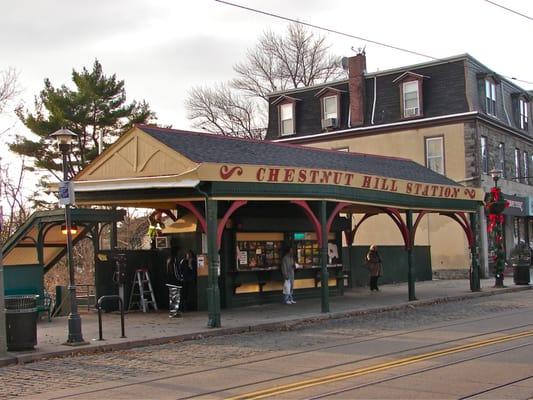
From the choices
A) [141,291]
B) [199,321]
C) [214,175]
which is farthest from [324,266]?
[141,291]

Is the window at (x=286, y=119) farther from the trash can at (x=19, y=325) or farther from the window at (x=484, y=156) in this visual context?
the trash can at (x=19, y=325)

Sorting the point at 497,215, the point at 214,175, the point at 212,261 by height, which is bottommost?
the point at 212,261

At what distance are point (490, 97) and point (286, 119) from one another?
456 inches

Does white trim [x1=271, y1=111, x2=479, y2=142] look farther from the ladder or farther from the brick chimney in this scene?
the ladder

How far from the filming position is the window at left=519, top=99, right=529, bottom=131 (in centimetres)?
4025

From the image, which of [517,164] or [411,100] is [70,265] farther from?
[517,164]

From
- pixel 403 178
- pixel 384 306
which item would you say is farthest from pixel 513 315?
pixel 403 178

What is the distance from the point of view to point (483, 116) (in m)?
33.2

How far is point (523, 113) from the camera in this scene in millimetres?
40688

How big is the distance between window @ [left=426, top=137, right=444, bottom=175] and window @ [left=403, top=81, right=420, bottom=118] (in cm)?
166

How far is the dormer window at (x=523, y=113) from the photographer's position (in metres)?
40.1

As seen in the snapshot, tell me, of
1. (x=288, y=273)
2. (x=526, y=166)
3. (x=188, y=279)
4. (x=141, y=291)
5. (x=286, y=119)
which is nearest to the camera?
(x=188, y=279)

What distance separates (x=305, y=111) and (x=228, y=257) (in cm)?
2058

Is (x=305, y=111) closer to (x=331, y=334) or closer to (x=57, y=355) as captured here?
(x=331, y=334)
